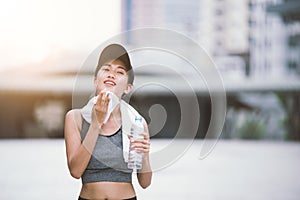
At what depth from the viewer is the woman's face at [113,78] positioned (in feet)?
5.10

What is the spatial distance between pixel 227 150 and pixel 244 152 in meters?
0.19

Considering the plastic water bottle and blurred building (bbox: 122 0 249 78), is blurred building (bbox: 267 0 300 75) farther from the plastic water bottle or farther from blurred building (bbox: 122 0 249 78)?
the plastic water bottle

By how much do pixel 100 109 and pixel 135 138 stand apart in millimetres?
104

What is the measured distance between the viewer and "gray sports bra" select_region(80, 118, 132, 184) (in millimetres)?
1512

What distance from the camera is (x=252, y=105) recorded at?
6.42 m

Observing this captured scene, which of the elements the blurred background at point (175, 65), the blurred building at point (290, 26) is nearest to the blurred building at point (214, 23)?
the blurred background at point (175, 65)

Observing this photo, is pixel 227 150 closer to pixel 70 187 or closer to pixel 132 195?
pixel 70 187

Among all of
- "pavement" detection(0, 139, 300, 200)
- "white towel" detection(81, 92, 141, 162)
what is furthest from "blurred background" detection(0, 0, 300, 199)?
"white towel" detection(81, 92, 141, 162)

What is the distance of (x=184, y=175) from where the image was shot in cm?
356

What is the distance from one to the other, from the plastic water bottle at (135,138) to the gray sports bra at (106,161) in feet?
0.06

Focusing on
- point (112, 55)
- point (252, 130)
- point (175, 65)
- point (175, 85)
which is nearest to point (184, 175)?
point (175, 85)

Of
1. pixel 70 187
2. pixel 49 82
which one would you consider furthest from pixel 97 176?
pixel 49 82

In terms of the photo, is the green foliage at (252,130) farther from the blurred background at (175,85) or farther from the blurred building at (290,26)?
the blurred building at (290,26)

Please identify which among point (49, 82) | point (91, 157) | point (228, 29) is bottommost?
point (49, 82)
